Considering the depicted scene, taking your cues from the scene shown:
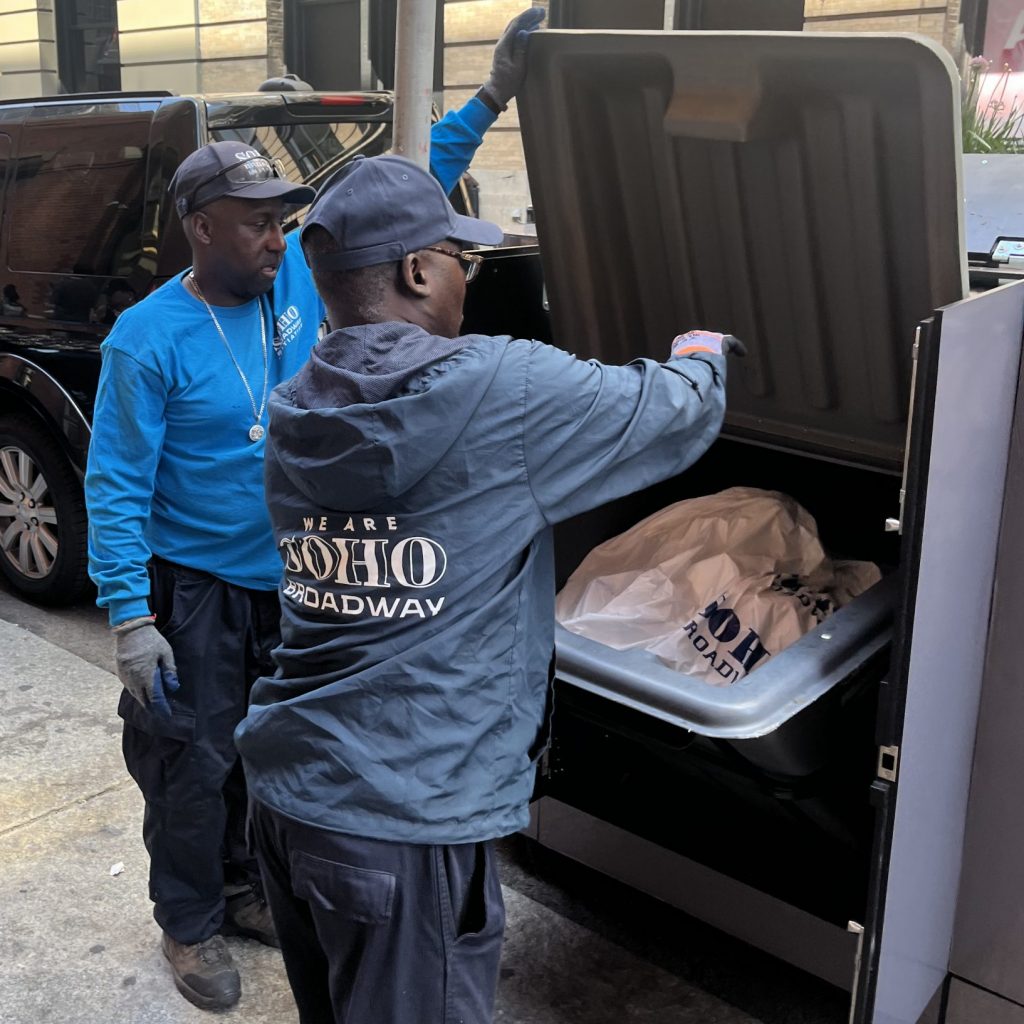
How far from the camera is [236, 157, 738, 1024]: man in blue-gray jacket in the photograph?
1.65m

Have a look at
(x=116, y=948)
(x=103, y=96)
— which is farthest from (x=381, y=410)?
(x=103, y=96)

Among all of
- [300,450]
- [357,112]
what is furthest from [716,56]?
[357,112]

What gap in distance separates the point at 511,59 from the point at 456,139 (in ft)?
1.33

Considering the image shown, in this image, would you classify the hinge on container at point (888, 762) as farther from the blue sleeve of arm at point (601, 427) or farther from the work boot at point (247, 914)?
the work boot at point (247, 914)

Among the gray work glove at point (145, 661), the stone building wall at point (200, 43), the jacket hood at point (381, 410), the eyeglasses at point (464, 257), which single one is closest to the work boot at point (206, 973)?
the gray work glove at point (145, 661)

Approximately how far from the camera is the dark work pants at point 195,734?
2615mm

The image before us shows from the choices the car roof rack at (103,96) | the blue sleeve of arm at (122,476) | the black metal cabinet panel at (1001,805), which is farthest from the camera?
the car roof rack at (103,96)

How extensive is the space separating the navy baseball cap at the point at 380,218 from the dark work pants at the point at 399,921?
2.66 feet

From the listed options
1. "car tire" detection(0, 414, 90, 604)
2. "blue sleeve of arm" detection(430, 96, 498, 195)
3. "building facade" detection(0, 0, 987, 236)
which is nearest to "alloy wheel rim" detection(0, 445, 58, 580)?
"car tire" detection(0, 414, 90, 604)

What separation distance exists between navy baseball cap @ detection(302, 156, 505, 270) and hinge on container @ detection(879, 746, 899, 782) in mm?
985

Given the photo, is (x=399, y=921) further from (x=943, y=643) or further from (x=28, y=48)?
(x=28, y=48)

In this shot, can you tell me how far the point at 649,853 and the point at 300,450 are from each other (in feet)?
4.54

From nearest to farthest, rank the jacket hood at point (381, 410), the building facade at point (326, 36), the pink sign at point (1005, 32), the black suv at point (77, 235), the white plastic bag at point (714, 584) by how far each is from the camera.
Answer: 1. the jacket hood at point (381, 410)
2. the white plastic bag at point (714, 584)
3. the black suv at point (77, 235)
4. the pink sign at point (1005, 32)
5. the building facade at point (326, 36)

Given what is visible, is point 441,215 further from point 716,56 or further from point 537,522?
point 716,56
